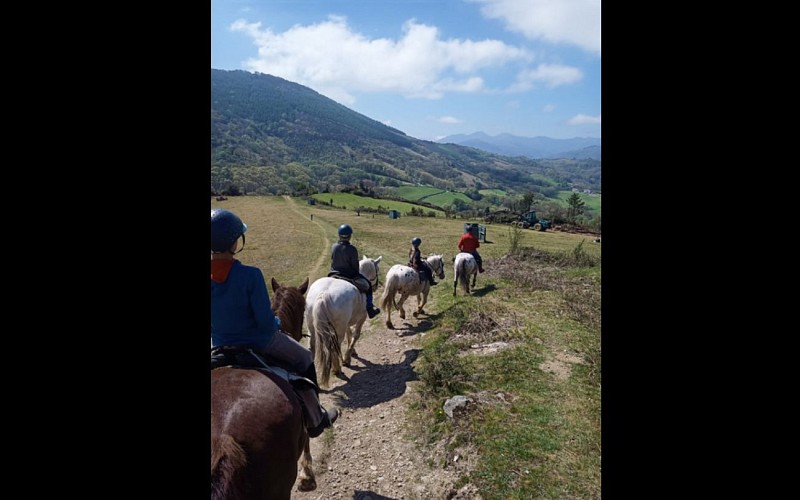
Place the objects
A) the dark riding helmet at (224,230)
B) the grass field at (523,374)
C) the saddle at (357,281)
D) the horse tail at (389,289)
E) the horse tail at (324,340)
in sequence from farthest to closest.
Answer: the horse tail at (389,289) < the saddle at (357,281) < the horse tail at (324,340) < the grass field at (523,374) < the dark riding helmet at (224,230)

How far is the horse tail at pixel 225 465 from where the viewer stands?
2561mm

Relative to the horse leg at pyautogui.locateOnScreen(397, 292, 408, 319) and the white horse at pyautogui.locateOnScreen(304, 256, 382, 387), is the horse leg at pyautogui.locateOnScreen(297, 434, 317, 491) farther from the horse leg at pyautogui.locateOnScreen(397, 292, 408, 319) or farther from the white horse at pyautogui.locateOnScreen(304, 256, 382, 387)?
the horse leg at pyautogui.locateOnScreen(397, 292, 408, 319)

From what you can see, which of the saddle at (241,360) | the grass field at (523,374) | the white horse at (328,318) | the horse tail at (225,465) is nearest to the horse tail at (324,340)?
the white horse at (328,318)

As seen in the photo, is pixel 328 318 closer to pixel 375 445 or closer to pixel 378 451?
pixel 375 445

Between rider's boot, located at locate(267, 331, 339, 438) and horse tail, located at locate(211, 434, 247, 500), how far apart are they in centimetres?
88

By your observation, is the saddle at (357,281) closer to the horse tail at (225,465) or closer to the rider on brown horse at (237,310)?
the rider on brown horse at (237,310)

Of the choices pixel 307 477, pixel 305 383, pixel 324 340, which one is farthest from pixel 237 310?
pixel 324 340

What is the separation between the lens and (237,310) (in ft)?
11.3

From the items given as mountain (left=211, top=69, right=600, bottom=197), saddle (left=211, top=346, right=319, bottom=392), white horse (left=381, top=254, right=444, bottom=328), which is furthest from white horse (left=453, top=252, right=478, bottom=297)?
mountain (left=211, top=69, right=600, bottom=197)

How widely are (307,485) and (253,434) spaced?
2.27 m
